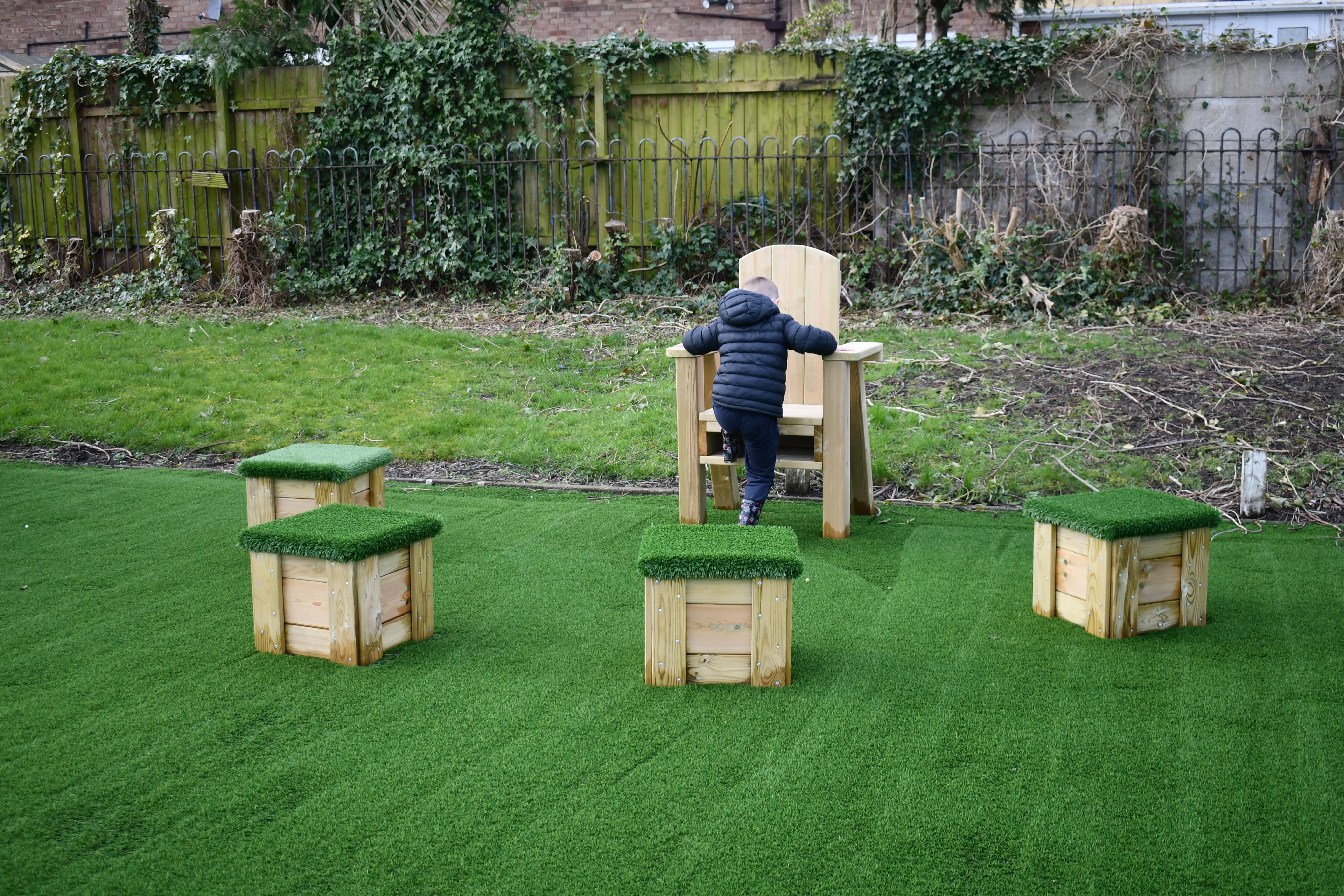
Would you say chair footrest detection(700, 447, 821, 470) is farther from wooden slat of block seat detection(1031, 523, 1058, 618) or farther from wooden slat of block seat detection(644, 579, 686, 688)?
wooden slat of block seat detection(644, 579, 686, 688)

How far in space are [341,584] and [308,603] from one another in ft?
0.60

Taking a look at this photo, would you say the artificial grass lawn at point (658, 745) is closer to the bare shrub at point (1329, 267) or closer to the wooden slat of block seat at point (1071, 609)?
the wooden slat of block seat at point (1071, 609)

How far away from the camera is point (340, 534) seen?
11.3 feet

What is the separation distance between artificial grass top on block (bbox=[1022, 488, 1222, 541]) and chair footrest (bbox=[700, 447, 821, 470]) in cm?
122

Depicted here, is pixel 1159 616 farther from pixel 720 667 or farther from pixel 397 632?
pixel 397 632

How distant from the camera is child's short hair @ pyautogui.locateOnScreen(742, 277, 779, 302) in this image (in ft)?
16.3

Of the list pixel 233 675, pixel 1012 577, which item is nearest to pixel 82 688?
pixel 233 675

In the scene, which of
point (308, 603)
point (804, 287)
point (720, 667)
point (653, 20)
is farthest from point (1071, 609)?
point (653, 20)

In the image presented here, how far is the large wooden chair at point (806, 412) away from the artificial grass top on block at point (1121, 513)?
1.12 m

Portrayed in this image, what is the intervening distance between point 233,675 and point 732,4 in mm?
17063

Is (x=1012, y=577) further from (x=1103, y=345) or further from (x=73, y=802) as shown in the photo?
(x=1103, y=345)

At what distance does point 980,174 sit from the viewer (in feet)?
31.1

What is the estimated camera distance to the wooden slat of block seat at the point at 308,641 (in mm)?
3514

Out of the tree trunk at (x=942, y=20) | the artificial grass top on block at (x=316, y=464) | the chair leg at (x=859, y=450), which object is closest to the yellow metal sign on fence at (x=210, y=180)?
the artificial grass top on block at (x=316, y=464)
